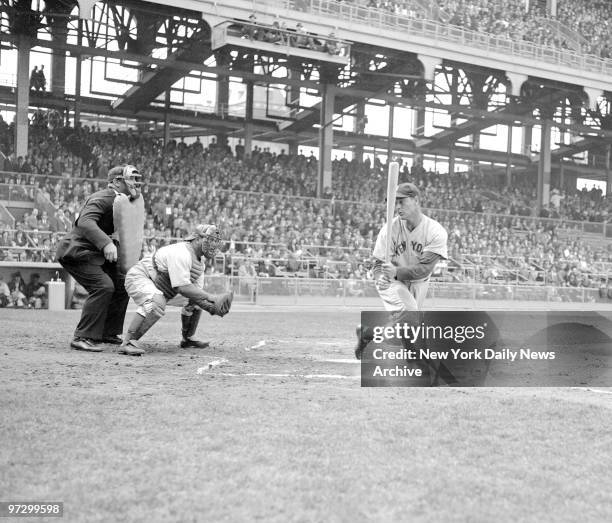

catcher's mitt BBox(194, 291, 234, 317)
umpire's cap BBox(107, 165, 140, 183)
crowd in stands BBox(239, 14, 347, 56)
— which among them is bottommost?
catcher's mitt BBox(194, 291, 234, 317)

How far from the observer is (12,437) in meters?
4.44

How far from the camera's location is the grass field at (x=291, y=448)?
348 cm

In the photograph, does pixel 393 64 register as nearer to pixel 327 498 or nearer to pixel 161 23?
pixel 161 23

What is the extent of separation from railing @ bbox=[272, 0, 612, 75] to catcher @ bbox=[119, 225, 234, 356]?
22.3 metres

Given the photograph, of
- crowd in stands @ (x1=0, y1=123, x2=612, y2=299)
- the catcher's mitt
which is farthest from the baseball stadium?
crowd in stands @ (x1=0, y1=123, x2=612, y2=299)

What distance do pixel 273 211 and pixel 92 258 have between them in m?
19.5

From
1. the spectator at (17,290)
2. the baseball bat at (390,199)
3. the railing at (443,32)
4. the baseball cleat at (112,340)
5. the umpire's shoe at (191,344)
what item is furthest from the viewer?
the railing at (443,32)

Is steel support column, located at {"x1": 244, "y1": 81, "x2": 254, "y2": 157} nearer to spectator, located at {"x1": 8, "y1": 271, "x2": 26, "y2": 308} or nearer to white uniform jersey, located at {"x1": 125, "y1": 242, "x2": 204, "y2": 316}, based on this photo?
spectator, located at {"x1": 8, "y1": 271, "x2": 26, "y2": 308}

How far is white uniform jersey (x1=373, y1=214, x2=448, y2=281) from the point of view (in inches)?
300

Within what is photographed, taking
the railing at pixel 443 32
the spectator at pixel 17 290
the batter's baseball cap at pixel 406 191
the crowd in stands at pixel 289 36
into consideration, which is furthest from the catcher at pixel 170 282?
the railing at pixel 443 32

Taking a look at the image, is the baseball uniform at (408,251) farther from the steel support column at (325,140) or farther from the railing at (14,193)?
the steel support column at (325,140)

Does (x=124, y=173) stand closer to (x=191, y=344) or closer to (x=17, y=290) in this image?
(x=191, y=344)

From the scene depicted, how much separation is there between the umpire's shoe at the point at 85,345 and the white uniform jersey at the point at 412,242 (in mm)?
3331

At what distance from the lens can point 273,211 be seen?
28.2 meters
